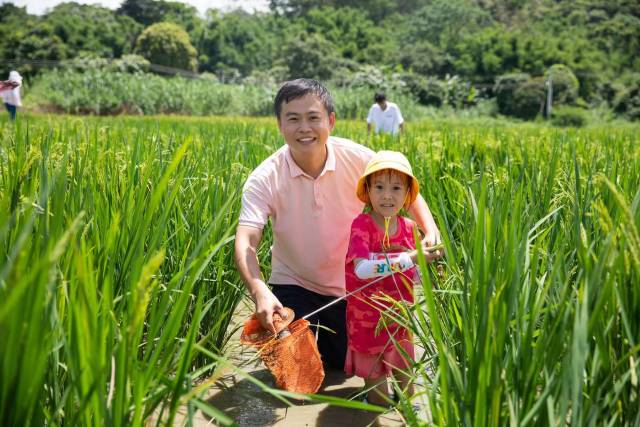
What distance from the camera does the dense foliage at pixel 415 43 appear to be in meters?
31.8

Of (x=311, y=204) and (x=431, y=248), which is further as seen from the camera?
(x=311, y=204)

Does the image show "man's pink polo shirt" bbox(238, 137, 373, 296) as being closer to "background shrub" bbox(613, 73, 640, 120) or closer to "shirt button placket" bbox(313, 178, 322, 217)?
"shirt button placket" bbox(313, 178, 322, 217)

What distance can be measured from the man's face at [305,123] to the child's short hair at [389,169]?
0.24m

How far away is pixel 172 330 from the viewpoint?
1269mm

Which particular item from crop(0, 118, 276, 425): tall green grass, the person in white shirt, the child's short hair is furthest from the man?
the person in white shirt

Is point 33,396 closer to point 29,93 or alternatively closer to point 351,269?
point 351,269

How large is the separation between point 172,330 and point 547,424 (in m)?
0.71

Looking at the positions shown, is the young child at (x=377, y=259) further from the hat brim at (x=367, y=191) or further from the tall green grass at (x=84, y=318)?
the tall green grass at (x=84, y=318)

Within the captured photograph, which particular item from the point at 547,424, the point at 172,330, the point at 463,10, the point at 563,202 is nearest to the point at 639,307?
the point at 547,424

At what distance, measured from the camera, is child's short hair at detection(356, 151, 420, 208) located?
81.3 inches

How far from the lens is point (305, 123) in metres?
2.30

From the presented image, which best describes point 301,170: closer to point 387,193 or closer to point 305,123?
point 305,123

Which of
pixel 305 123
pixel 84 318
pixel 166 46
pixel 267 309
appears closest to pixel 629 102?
pixel 166 46

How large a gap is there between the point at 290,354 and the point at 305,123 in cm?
87
